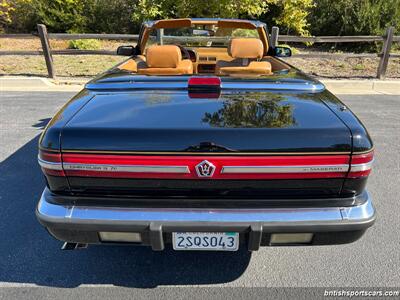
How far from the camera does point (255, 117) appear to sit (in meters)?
2.00

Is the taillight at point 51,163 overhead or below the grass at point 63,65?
overhead

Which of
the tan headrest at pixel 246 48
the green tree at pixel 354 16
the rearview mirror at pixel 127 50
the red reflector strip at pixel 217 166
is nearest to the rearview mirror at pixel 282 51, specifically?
the tan headrest at pixel 246 48

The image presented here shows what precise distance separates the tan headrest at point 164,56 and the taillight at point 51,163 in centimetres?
168

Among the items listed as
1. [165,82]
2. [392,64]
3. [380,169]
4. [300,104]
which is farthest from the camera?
[392,64]

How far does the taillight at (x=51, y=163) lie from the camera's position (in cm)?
190

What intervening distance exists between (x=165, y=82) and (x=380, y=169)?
276 cm

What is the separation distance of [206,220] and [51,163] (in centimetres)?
88

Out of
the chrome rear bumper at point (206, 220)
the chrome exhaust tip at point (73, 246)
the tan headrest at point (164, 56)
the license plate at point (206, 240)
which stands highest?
the tan headrest at point (164, 56)

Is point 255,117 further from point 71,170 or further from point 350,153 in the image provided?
point 71,170

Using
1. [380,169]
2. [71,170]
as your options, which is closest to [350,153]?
[71,170]

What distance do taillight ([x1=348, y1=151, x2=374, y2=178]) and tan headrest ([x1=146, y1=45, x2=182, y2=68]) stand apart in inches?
77.7

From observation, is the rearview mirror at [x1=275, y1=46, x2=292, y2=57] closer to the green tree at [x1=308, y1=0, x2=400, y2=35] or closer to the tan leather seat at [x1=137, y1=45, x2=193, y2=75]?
the tan leather seat at [x1=137, y1=45, x2=193, y2=75]

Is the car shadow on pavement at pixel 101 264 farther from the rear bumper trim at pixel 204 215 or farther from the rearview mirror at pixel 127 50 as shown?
the rearview mirror at pixel 127 50

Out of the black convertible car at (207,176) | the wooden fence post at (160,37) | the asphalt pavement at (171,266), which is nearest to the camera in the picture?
→ the black convertible car at (207,176)
